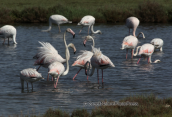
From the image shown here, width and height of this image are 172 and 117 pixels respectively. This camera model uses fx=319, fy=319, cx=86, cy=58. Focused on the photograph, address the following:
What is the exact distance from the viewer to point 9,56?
1636 cm

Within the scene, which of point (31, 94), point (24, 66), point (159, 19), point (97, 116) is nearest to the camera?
point (97, 116)

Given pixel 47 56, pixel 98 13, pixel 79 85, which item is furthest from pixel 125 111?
pixel 98 13

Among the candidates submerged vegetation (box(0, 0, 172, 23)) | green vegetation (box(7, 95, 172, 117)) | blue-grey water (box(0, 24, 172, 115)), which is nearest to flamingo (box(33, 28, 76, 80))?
blue-grey water (box(0, 24, 172, 115))

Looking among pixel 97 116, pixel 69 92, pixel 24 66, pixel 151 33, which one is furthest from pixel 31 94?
pixel 151 33

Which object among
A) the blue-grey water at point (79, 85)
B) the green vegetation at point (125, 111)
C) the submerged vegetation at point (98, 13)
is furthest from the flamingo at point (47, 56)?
the submerged vegetation at point (98, 13)

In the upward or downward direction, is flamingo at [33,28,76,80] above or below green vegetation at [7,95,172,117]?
A: above

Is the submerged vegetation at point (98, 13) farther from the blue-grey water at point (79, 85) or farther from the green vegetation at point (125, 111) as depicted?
the green vegetation at point (125, 111)

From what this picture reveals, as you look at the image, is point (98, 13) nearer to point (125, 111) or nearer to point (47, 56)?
point (47, 56)

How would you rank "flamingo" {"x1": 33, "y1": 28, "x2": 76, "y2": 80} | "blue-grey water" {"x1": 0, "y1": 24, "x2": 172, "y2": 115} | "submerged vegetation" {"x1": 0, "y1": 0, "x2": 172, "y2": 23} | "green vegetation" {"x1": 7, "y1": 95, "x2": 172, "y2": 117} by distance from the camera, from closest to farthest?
"green vegetation" {"x1": 7, "y1": 95, "x2": 172, "y2": 117} < "blue-grey water" {"x1": 0, "y1": 24, "x2": 172, "y2": 115} < "flamingo" {"x1": 33, "y1": 28, "x2": 76, "y2": 80} < "submerged vegetation" {"x1": 0, "y1": 0, "x2": 172, "y2": 23}

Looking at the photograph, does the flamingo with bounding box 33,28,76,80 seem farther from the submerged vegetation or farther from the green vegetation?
the submerged vegetation

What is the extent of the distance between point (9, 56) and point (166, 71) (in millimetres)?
8087

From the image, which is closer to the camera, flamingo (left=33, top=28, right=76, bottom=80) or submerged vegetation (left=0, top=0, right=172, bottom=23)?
flamingo (left=33, top=28, right=76, bottom=80)

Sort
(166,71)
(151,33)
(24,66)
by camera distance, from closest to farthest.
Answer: (166,71), (24,66), (151,33)

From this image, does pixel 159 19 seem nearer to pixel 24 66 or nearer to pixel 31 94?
pixel 24 66
